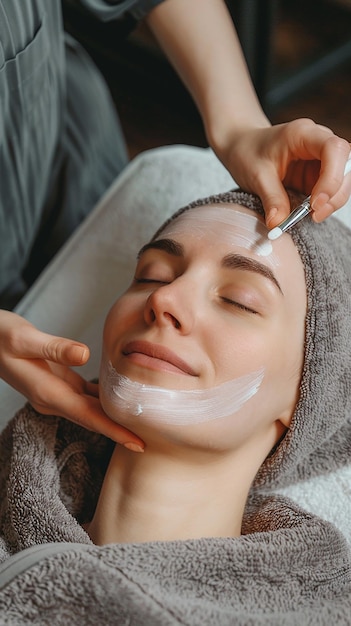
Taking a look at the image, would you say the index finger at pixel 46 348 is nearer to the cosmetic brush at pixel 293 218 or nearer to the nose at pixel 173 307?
the nose at pixel 173 307

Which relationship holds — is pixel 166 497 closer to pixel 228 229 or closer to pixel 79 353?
pixel 79 353

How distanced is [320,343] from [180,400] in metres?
0.23

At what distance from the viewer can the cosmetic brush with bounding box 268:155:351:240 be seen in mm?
1103

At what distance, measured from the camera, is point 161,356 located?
3.39 feet

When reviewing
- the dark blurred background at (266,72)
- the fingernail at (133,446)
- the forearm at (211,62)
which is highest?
the forearm at (211,62)

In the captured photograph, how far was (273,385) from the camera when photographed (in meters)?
1.10

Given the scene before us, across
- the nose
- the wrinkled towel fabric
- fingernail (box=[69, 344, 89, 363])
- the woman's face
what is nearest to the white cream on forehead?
the woman's face

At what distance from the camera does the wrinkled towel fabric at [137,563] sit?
0.92 m

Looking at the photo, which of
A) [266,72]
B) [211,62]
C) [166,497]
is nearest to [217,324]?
[166,497]

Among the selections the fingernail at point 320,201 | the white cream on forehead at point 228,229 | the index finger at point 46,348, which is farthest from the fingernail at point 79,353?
the fingernail at point 320,201

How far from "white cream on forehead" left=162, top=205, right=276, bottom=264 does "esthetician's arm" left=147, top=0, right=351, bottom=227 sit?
0.03 metres

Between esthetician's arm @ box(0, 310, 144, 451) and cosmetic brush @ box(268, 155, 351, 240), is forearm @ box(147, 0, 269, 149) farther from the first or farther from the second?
esthetician's arm @ box(0, 310, 144, 451)

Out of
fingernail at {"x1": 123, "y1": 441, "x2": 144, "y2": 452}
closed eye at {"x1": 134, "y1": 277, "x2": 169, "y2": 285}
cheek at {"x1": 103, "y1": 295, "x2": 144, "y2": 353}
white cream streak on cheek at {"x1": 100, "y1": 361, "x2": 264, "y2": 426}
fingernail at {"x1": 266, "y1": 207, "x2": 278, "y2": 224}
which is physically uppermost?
fingernail at {"x1": 266, "y1": 207, "x2": 278, "y2": 224}

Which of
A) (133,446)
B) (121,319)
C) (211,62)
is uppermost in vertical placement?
(211,62)
